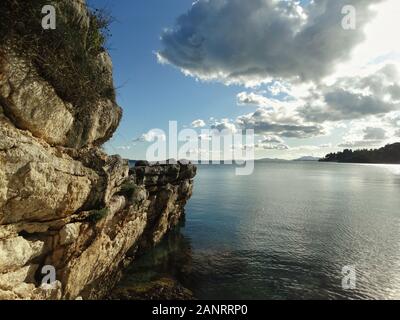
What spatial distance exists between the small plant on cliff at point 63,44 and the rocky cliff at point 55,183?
0.14 metres

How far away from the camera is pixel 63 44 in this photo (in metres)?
15.5

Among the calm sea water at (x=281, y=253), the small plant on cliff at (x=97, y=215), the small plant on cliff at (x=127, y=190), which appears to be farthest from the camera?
the calm sea water at (x=281, y=253)

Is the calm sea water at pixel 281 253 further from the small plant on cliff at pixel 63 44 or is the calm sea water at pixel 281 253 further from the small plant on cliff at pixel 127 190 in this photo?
the small plant on cliff at pixel 63 44

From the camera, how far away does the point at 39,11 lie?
13.7 m

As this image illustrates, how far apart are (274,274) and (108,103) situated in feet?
79.4

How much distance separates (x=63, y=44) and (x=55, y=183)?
7.25 m

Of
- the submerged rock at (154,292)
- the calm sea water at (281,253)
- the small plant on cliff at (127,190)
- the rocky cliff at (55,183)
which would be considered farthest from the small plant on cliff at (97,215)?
the calm sea water at (281,253)

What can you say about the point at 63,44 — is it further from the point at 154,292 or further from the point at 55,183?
the point at 154,292

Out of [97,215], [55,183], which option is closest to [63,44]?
[55,183]

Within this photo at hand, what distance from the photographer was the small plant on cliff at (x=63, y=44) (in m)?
12.9
